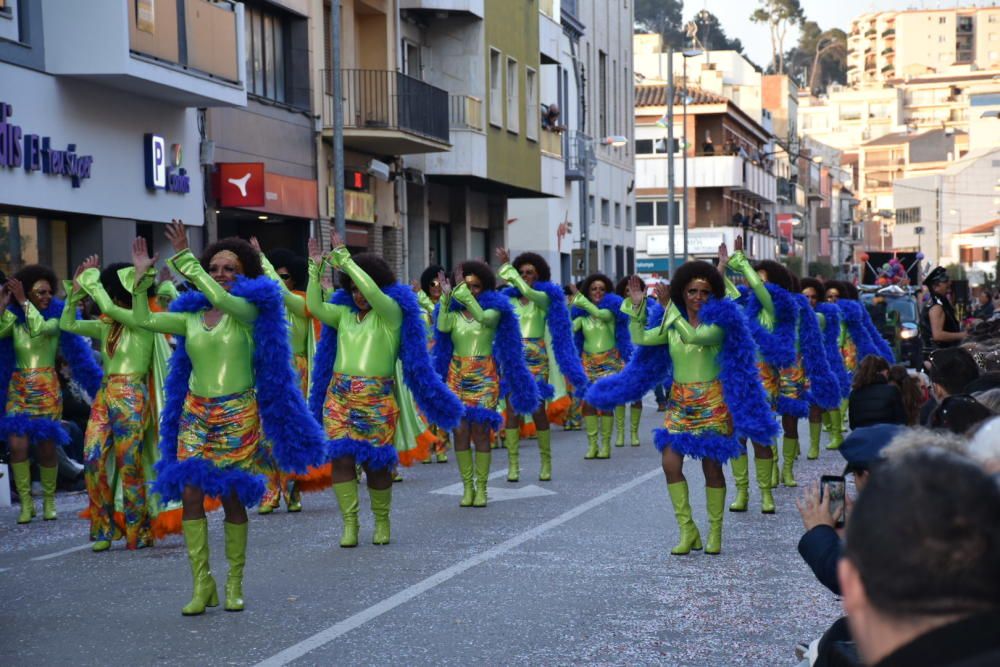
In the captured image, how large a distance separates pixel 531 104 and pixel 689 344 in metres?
27.5

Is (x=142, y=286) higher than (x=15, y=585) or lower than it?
higher

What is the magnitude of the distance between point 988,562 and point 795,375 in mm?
11631

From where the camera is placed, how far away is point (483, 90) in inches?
1287

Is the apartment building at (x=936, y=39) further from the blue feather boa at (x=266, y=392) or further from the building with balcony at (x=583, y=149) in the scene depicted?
the blue feather boa at (x=266, y=392)

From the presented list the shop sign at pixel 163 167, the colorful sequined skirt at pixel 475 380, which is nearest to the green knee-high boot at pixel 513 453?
Answer: the colorful sequined skirt at pixel 475 380

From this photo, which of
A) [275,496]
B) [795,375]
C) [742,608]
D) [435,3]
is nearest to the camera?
[742,608]

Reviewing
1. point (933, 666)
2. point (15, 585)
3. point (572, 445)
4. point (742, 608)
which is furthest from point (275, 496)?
point (933, 666)

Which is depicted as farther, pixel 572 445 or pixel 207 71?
pixel 207 71

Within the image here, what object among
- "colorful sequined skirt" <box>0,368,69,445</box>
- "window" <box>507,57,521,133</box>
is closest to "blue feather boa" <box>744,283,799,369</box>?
"colorful sequined skirt" <box>0,368,69,445</box>

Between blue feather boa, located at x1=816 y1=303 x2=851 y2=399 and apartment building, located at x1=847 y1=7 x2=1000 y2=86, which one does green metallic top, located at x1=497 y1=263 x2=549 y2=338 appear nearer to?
blue feather boa, located at x1=816 y1=303 x2=851 y2=399

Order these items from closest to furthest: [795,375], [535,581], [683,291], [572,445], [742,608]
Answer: [742,608] < [535,581] < [683,291] < [795,375] < [572,445]

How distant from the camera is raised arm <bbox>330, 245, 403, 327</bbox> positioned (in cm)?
999

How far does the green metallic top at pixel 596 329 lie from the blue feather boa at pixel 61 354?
7.26 metres

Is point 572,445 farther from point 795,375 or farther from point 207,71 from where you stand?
point 207,71
